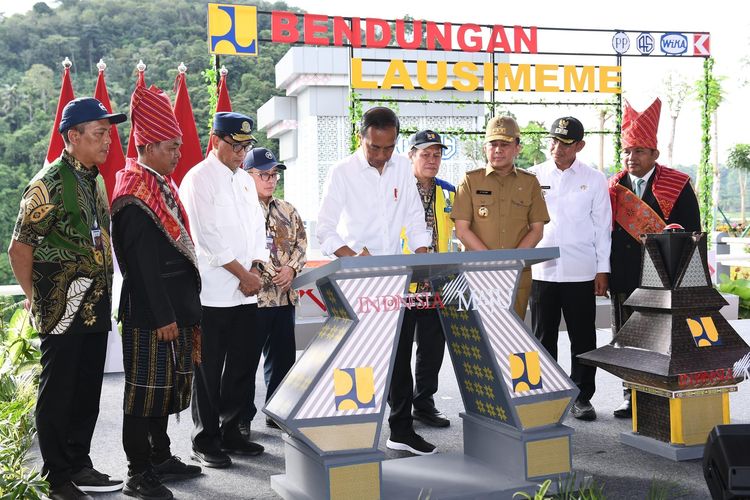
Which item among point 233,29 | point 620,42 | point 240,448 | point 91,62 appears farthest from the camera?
point 91,62

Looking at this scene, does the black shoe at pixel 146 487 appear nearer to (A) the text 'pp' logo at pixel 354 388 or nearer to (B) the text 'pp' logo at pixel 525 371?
(A) the text 'pp' logo at pixel 354 388

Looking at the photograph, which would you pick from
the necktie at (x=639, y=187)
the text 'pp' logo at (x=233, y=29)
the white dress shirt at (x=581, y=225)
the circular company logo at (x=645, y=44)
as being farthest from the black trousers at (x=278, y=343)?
the circular company logo at (x=645, y=44)

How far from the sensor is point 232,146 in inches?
147

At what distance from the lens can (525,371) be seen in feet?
10.6

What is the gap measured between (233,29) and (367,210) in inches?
283

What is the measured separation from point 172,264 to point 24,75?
138 ft

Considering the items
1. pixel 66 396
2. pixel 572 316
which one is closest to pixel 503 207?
pixel 572 316

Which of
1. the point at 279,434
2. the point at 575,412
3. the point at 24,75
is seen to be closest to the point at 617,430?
the point at 575,412

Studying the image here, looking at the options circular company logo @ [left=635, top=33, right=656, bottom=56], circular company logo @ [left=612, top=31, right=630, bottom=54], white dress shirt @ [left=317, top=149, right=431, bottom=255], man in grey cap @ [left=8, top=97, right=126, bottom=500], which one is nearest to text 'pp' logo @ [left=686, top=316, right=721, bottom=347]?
white dress shirt @ [left=317, top=149, right=431, bottom=255]

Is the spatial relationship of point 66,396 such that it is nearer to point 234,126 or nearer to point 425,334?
point 234,126

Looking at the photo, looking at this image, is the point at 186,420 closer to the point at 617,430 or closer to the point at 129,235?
the point at 129,235

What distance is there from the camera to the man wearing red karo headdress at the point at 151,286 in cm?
316

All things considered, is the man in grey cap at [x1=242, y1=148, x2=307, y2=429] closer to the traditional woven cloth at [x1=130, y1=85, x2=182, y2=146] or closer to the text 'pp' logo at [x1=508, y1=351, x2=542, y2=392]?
the traditional woven cloth at [x1=130, y1=85, x2=182, y2=146]

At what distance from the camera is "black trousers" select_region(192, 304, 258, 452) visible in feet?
12.4
